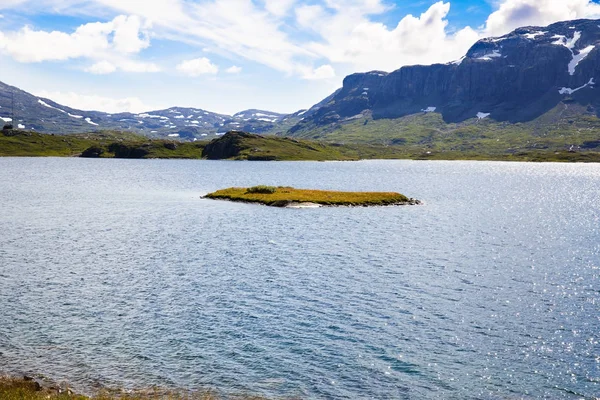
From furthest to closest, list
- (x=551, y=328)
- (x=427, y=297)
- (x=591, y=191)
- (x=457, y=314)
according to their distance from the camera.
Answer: (x=591, y=191) < (x=427, y=297) < (x=457, y=314) < (x=551, y=328)

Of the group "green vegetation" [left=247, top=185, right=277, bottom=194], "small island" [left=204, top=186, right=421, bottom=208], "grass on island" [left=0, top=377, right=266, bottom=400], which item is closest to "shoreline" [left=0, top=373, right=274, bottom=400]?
"grass on island" [left=0, top=377, right=266, bottom=400]

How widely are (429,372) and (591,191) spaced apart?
18645cm

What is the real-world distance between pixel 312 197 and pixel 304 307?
80975 millimetres

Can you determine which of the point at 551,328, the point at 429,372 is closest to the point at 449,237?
the point at 551,328

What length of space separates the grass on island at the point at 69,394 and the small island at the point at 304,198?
90.7 meters

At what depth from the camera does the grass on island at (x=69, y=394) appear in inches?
984

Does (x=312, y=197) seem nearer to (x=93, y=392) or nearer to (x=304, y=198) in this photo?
(x=304, y=198)

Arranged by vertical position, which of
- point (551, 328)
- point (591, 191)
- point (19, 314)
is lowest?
point (19, 314)

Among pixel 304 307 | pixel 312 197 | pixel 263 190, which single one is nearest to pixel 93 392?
pixel 304 307

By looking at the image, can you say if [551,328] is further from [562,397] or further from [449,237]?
[449,237]

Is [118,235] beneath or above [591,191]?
beneath

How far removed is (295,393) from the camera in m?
27.6

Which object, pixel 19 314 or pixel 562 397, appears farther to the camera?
pixel 19 314

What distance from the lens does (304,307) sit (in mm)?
43156
